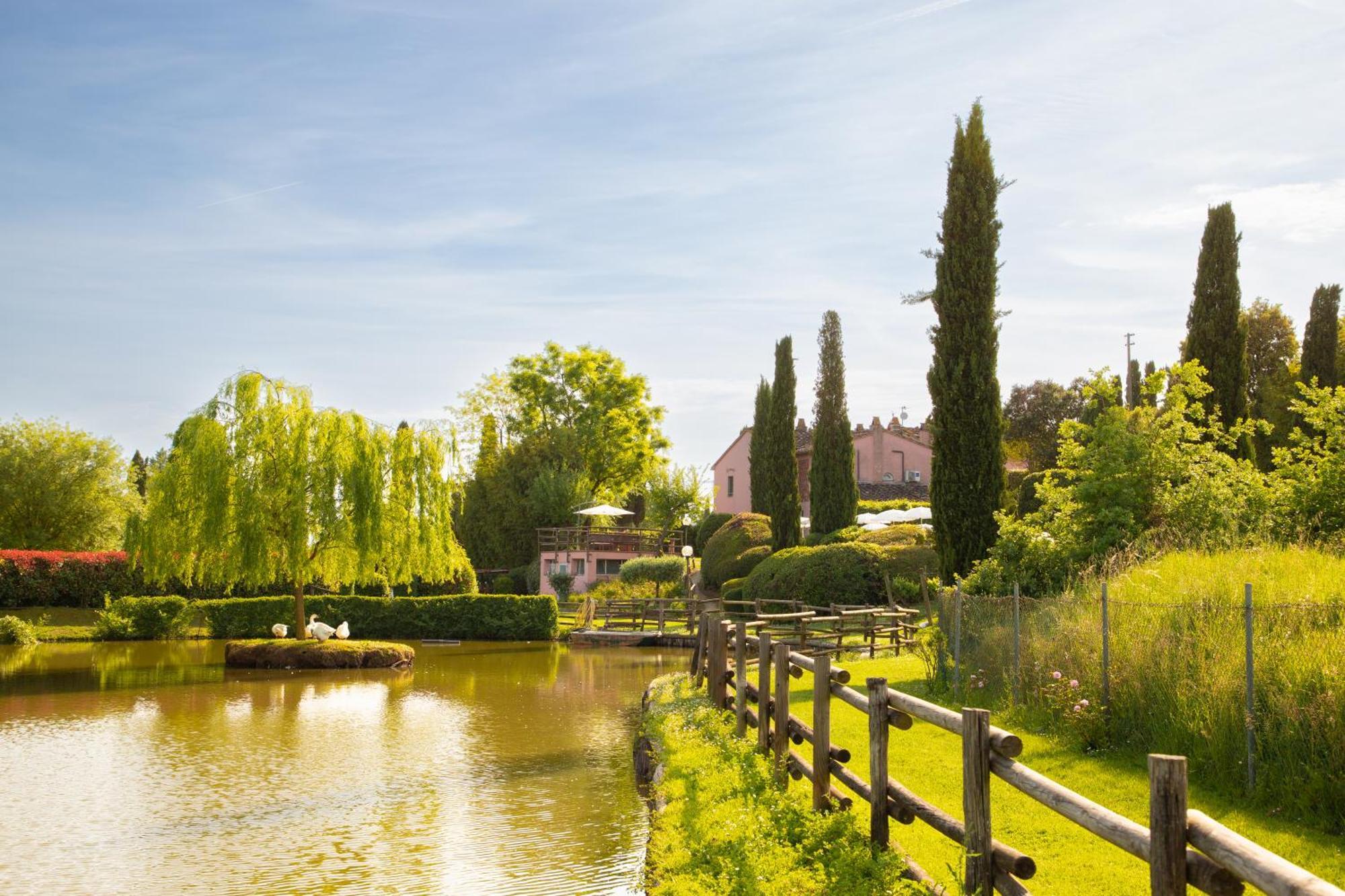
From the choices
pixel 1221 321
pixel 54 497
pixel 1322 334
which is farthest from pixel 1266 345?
pixel 54 497

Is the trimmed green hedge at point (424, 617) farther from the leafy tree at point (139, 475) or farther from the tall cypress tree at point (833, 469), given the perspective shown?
the tall cypress tree at point (833, 469)

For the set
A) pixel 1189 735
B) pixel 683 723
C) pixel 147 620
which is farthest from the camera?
pixel 147 620

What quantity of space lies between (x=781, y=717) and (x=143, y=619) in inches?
1194

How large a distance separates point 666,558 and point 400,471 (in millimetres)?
16516

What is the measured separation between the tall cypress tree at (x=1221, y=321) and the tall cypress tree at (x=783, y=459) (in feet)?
50.6

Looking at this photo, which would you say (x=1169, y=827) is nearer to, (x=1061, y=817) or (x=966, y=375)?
(x=1061, y=817)

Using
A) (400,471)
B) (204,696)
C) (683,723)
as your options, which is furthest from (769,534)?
(683,723)

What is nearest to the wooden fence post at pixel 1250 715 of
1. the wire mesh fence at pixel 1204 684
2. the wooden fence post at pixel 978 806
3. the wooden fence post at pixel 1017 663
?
the wire mesh fence at pixel 1204 684

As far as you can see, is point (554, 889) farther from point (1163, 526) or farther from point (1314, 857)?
point (1163, 526)

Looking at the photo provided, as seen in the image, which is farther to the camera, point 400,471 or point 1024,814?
point 400,471

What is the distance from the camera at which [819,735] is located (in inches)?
324

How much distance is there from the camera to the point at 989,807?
211 inches

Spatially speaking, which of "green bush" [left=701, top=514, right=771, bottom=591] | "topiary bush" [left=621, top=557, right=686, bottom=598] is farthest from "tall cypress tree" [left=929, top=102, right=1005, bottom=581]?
"topiary bush" [left=621, top=557, right=686, bottom=598]

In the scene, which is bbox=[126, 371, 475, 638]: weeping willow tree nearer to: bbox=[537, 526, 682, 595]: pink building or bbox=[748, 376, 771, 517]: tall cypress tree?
bbox=[537, 526, 682, 595]: pink building
